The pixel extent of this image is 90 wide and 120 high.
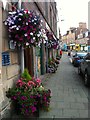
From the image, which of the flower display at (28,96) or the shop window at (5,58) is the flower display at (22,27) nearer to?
the shop window at (5,58)

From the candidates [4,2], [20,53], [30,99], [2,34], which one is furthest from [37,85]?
[4,2]

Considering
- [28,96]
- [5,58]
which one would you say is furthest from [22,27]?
[28,96]

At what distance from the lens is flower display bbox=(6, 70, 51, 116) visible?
17.4ft

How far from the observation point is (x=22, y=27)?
5.27 m

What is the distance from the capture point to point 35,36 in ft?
18.3

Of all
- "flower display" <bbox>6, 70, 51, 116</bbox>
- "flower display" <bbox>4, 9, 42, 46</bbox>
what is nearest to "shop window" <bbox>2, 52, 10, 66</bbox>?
"flower display" <bbox>4, 9, 42, 46</bbox>

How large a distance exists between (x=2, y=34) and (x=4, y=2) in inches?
31.2

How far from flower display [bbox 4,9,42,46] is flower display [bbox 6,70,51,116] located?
1139 mm

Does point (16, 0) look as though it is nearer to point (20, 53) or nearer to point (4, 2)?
point (4, 2)

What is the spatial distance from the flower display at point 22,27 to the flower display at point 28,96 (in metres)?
1.14

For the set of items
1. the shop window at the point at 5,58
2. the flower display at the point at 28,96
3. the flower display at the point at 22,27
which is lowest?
the flower display at the point at 28,96

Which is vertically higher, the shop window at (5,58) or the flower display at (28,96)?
the shop window at (5,58)

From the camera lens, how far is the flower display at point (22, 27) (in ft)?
17.3

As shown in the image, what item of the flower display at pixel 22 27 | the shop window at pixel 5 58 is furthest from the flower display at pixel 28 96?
the flower display at pixel 22 27
